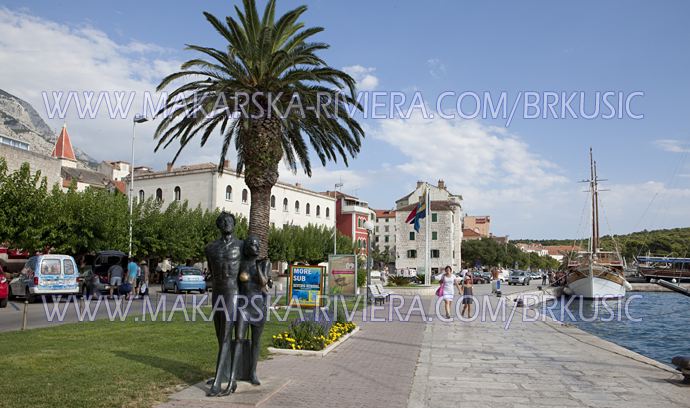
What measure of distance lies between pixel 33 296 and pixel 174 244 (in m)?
18.3

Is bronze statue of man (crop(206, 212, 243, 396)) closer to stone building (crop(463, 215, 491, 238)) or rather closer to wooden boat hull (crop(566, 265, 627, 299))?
wooden boat hull (crop(566, 265, 627, 299))

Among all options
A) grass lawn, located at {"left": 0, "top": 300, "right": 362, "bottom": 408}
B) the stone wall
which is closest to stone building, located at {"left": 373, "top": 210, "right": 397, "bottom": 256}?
the stone wall

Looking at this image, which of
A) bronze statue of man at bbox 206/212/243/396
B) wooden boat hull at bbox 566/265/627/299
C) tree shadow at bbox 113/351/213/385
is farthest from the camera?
wooden boat hull at bbox 566/265/627/299

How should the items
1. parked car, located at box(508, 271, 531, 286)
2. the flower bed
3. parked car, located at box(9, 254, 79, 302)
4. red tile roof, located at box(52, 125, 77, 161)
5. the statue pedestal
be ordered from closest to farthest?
the statue pedestal, the flower bed, parked car, located at box(9, 254, 79, 302), parked car, located at box(508, 271, 531, 286), red tile roof, located at box(52, 125, 77, 161)

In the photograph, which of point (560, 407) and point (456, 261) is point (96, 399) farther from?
point (456, 261)

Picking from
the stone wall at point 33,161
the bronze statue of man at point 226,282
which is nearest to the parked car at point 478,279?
the stone wall at point 33,161

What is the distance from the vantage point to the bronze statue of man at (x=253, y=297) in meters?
7.63

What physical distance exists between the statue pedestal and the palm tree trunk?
9.75 m

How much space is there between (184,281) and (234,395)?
24141 millimetres

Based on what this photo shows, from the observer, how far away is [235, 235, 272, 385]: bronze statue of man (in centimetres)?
763

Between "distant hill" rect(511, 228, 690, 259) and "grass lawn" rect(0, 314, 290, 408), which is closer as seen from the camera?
"grass lawn" rect(0, 314, 290, 408)

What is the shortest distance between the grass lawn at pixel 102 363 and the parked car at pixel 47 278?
892 cm

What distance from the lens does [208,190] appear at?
2179 inches

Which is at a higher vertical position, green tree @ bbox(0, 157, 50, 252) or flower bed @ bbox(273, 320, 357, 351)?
green tree @ bbox(0, 157, 50, 252)
